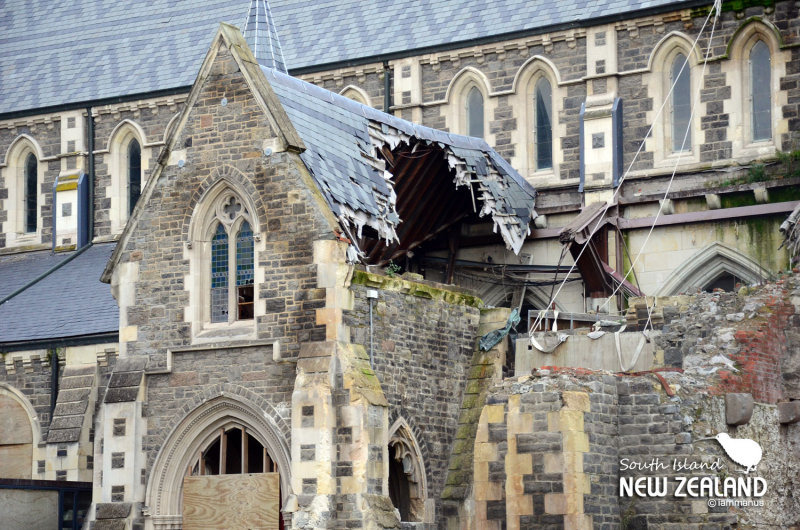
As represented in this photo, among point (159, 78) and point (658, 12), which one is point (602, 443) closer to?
point (658, 12)

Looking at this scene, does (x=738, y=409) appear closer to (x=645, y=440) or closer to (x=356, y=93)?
(x=645, y=440)

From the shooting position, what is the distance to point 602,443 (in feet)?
87.0

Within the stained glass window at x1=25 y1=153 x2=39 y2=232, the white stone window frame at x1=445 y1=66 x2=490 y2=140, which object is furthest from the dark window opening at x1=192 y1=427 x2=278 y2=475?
the stained glass window at x1=25 y1=153 x2=39 y2=232

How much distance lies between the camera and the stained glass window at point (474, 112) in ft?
120

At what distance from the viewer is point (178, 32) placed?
139 ft

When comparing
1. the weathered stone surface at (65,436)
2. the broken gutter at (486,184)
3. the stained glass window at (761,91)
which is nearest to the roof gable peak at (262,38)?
the broken gutter at (486,184)

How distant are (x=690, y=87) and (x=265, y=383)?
1188 centimetres

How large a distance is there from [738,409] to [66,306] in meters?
17.0

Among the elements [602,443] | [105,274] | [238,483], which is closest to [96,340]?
[105,274]

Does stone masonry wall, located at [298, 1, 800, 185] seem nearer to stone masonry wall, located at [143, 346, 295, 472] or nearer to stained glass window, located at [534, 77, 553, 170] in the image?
stained glass window, located at [534, 77, 553, 170]

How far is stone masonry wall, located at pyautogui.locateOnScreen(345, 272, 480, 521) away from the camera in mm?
28328

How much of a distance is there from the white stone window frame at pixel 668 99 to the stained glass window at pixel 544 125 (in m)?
2.30

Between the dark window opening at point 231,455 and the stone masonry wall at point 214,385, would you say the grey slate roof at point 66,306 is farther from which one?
the dark window opening at point 231,455

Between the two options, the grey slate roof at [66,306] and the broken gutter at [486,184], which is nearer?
the broken gutter at [486,184]
